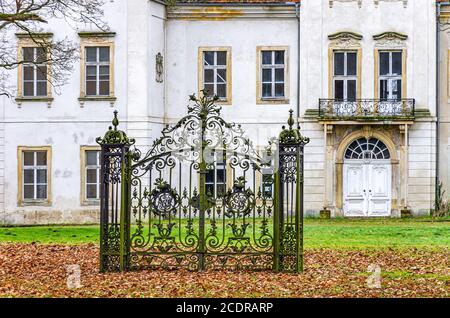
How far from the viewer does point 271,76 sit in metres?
35.0

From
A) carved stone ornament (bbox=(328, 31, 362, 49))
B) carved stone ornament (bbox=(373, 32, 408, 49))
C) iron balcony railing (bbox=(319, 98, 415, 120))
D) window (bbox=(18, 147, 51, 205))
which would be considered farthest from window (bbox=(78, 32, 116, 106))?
carved stone ornament (bbox=(373, 32, 408, 49))

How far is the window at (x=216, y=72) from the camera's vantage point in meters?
35.0

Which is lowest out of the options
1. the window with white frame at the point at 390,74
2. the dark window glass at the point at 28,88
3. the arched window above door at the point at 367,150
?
the arched window above door at the point at 367,150

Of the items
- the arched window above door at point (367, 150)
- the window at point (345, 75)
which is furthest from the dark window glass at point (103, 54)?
the arched window above door at point (367, 150)

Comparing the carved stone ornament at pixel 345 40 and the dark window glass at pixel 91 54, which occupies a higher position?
the carved stone ornament at pixel 345 40

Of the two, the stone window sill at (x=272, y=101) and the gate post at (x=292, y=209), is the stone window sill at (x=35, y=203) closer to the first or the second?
the stone window sill at (x=272, y=101)

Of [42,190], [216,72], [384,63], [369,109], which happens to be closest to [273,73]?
[216,72]

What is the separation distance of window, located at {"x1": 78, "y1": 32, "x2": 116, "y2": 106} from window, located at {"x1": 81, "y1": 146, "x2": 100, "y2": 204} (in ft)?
5.12

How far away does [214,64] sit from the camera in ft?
115

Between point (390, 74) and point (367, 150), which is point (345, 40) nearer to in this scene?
point (390, 74)

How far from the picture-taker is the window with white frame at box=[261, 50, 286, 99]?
3497cm

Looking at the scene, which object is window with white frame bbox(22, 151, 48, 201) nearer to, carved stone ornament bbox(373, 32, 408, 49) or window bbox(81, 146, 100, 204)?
window bbox(81, 146, 100, 204)

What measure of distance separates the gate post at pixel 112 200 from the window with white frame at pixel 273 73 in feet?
58.9

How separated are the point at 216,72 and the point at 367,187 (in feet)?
20.2
